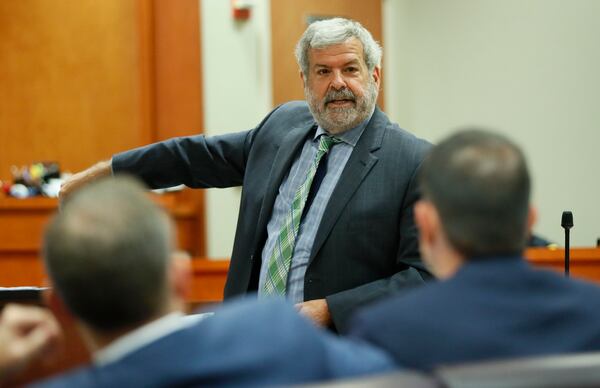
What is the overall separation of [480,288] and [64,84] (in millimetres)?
5210

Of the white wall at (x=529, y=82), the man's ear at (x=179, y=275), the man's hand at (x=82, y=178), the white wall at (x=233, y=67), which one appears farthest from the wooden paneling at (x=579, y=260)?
the man's ear at (x=179, y=275)

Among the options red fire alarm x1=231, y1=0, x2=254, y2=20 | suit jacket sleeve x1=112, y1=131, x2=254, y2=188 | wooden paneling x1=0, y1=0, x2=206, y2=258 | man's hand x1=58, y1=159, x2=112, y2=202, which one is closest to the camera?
man's hand x1=58, y1=159, x2=112, y2=202

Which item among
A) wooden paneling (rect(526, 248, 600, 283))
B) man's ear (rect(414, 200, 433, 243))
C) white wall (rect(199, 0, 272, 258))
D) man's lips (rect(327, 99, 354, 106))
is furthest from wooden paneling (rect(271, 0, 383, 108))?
man's ear (rect(414, 200, 433, 243))

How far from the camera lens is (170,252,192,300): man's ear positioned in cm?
125

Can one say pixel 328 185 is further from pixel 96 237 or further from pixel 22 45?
pixel 22 45

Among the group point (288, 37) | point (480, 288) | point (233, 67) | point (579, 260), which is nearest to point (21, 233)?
point (233, 67)

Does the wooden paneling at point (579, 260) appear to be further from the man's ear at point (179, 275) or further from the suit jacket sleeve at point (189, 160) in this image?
the man's ear at point (179, 275)

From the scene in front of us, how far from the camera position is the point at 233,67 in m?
5.91

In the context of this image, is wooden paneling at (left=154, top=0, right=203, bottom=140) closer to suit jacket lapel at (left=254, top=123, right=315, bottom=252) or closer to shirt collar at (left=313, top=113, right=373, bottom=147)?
suit jacket lapel at (left=254, top=123, right=315, bottom=252)

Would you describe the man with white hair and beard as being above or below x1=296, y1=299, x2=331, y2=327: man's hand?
above

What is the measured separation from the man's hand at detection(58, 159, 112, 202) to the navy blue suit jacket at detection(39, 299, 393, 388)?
147 centimetres

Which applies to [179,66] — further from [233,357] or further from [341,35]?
[233,357]

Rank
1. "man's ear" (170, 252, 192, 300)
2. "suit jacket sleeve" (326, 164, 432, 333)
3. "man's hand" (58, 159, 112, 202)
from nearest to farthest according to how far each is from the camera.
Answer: "man's ear" (170, 252, 192, 300), "suit jacket sleeve" (326, 164, 432, 333), "man's hand" (58, 159, 112, 202)

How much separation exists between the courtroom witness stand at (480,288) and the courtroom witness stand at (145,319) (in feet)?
0.41
